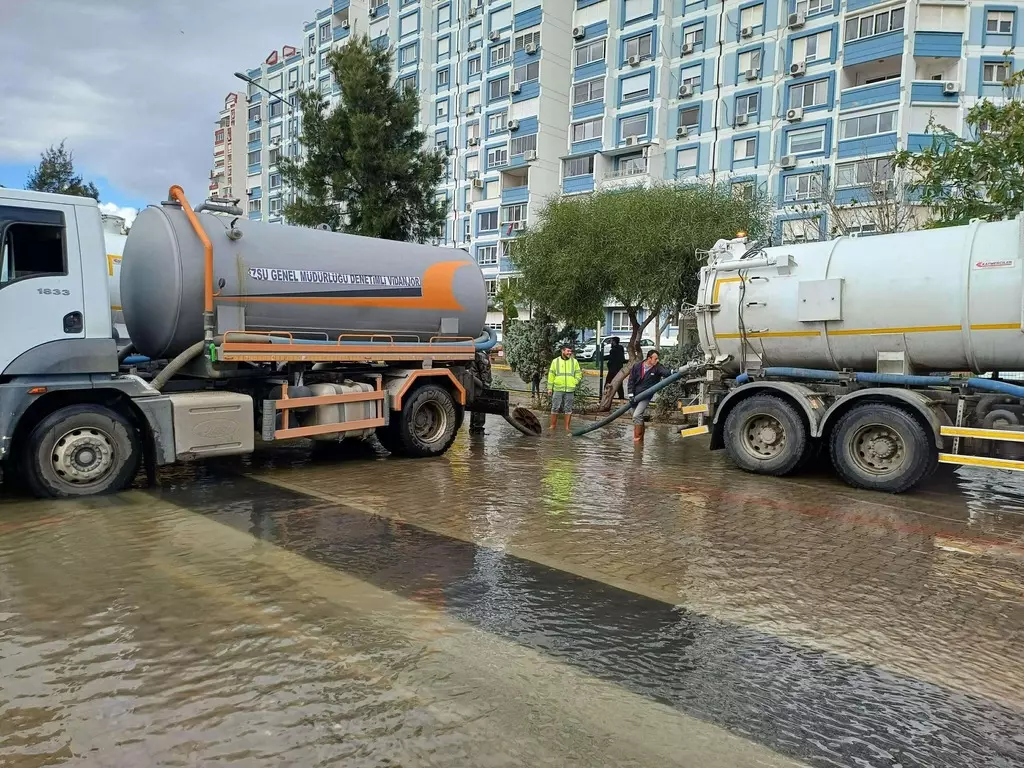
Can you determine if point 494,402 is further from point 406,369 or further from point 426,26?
point 426,26

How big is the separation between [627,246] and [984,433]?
949 cm

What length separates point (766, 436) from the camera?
1009cm

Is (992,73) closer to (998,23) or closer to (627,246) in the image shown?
(998,23)

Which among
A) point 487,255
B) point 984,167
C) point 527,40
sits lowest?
point 984,167

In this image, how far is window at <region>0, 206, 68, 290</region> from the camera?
694 centimetres

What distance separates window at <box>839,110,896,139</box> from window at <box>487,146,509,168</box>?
23.3 meters

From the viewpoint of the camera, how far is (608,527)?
22.8 ft

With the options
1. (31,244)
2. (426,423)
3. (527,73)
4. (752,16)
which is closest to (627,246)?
(426,423)

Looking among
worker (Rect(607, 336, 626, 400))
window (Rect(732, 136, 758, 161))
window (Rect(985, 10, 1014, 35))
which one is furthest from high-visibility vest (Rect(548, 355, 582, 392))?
window (Rect(985, 10, 1014, 35))

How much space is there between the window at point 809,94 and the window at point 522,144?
1749cm

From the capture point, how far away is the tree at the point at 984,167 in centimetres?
1127

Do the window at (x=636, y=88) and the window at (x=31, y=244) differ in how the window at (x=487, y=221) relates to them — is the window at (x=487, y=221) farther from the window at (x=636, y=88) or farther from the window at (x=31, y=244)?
the window at (x=31, y=244)

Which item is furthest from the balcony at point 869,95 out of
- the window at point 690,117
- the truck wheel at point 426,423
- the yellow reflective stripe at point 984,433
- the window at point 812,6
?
the truck wheel at point 426,423

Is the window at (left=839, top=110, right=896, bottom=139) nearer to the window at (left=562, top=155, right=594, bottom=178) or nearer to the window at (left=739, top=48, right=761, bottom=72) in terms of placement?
the window at (left=739, top=48, right=761, bottom=72)
